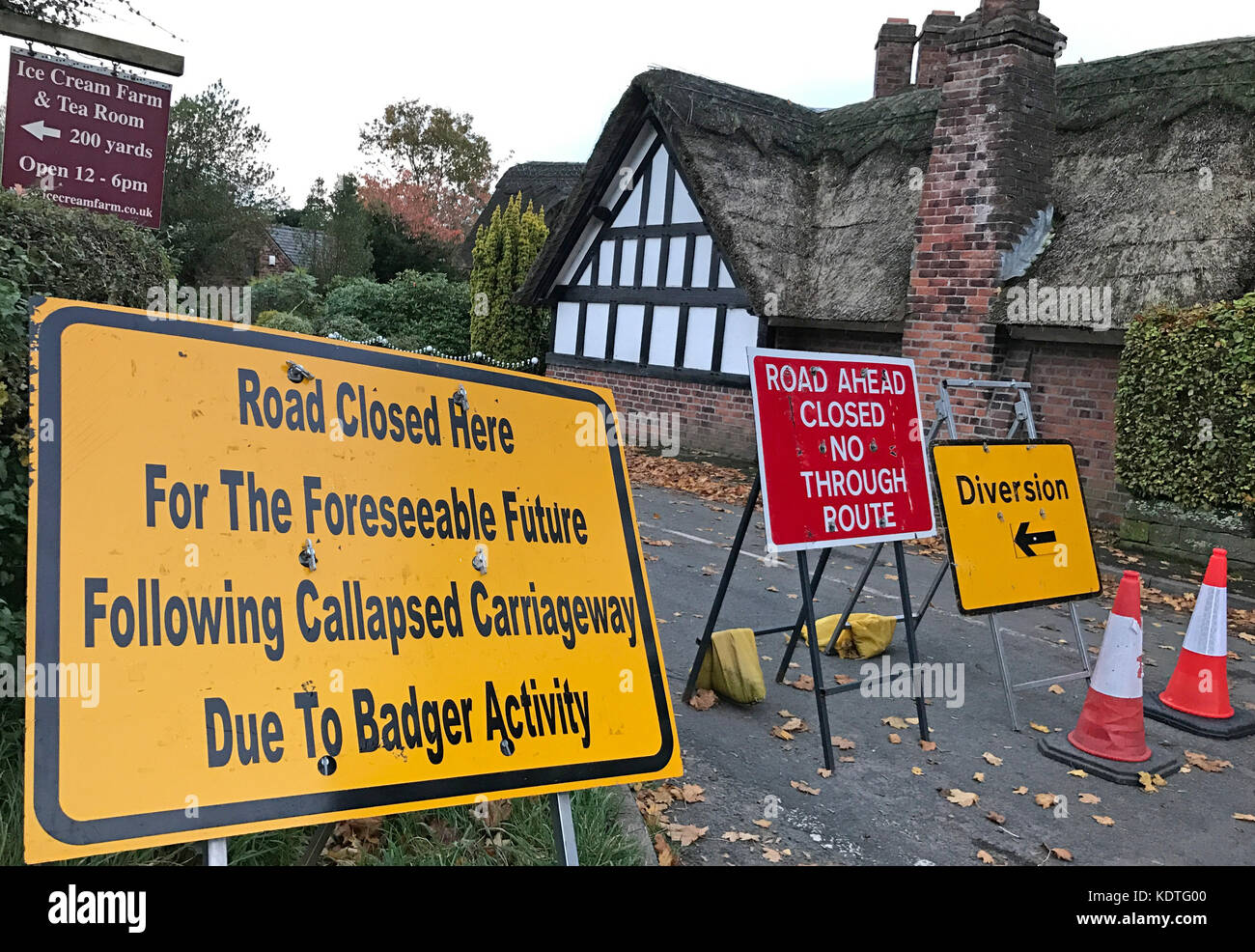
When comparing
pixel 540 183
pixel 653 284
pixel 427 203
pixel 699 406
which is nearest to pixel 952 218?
pixel 699 406

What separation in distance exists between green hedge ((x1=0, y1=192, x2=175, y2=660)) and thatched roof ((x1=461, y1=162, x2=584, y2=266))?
70.6ft

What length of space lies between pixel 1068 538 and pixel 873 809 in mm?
2303

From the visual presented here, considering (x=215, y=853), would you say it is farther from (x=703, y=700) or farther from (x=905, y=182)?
(x=905, y=182)

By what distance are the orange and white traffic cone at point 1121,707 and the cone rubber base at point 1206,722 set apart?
51cm

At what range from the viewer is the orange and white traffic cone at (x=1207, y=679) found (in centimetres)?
502

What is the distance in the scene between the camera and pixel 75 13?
405 inches

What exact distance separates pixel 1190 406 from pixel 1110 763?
5.02 meters

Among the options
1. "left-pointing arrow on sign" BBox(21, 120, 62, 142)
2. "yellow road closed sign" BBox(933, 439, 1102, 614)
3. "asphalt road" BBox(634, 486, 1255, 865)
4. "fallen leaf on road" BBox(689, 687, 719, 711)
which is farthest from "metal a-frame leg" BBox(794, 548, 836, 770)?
"left-pointing arrow on sign" BBox(21, 120, 62, 142)

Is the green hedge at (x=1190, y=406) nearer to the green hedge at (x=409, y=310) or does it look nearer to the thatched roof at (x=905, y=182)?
the thatched roof at (x=905, y=182)

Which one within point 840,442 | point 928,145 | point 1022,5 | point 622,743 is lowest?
point 622,743

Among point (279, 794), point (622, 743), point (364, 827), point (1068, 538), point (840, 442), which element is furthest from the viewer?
point (1068, 538)

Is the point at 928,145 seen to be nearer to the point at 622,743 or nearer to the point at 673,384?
the point at 673,384

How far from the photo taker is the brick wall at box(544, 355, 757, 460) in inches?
Result: 559

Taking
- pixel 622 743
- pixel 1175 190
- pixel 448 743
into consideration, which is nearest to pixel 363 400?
pixel 448 743
